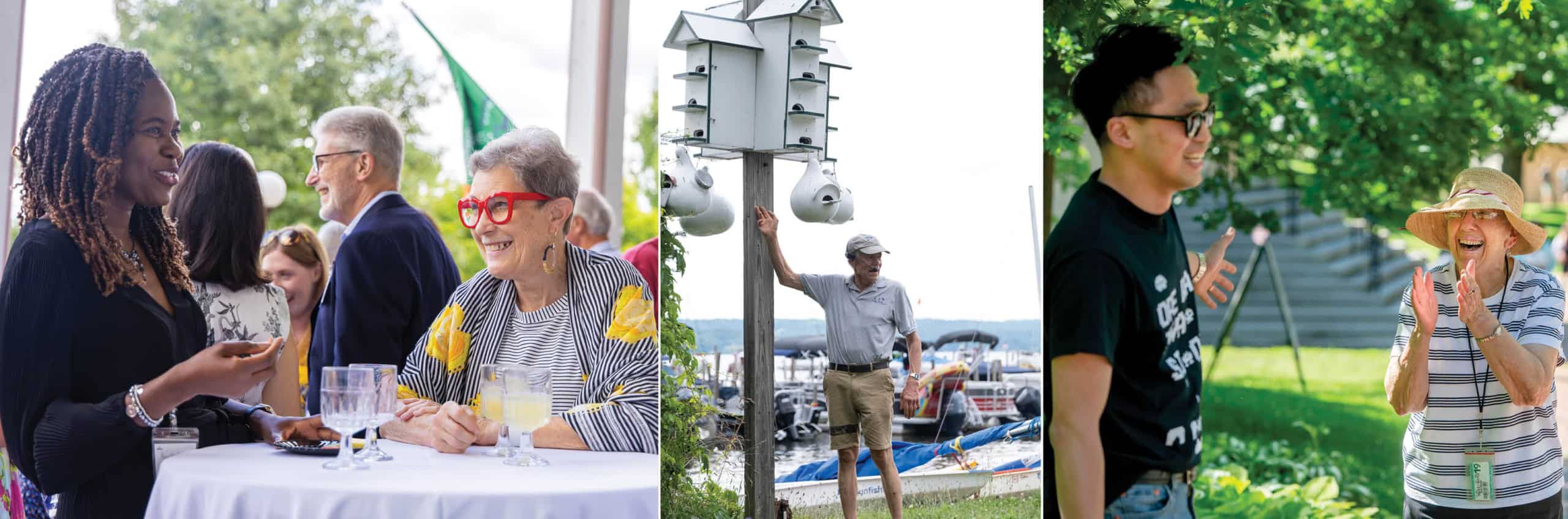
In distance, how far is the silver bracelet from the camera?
117 inches

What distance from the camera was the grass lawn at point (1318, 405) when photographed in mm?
6078

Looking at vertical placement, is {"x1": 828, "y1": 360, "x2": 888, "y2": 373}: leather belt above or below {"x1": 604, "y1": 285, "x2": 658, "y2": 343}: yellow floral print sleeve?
below

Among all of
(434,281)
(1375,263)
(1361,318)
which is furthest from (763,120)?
(1375,263)

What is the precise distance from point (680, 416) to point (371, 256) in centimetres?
146

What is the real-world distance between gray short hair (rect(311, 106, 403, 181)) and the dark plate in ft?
2.82

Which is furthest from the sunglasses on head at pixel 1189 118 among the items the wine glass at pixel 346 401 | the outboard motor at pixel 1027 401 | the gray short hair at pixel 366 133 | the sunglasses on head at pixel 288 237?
the sunglasses on head at pixel 288 237

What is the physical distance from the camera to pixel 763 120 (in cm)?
232

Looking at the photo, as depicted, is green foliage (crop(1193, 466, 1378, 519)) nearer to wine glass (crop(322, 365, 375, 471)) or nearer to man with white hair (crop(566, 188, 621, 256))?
man with white hair (crop(566, 188, 621, 256))

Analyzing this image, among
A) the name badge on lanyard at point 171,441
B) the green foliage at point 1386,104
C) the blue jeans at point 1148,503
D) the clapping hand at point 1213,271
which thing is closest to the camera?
the blue jeans at point 1148,503

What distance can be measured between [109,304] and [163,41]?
1324 cm

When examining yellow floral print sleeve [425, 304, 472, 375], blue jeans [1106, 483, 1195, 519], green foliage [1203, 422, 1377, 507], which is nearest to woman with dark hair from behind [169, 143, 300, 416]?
yellow floral print sleeve [425, 304, 472, 375]

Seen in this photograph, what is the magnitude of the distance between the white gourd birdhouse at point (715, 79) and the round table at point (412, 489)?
804mm

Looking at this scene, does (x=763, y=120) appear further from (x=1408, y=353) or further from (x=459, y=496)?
(x=1408, y=353)

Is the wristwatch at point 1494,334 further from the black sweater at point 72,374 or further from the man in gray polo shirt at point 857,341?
the black sweater at point 72,374
